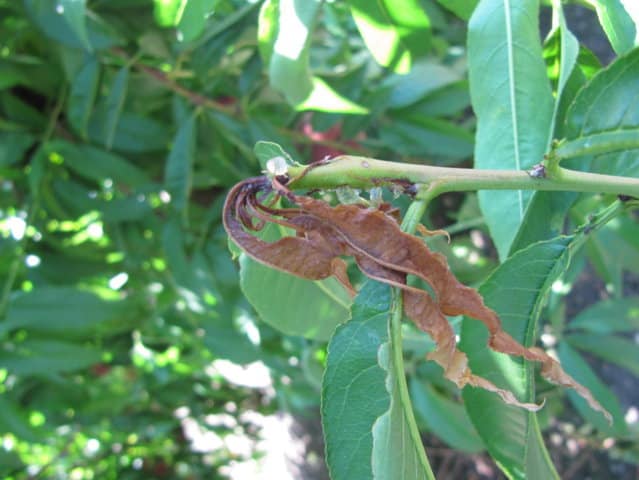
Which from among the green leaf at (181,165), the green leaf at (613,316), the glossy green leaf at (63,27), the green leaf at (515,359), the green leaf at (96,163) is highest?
the green leaf at (515,359)

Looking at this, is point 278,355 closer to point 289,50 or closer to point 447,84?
point 447,84

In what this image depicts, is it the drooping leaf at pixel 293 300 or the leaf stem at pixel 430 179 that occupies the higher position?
the leaf stem at pixel 430 179

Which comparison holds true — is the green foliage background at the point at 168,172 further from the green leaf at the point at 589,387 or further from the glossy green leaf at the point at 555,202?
the glossy green leaf at the point at 555,202

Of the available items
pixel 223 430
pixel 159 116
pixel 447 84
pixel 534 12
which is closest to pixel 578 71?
pixel 534 12

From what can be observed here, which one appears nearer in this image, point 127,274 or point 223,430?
point 127,274

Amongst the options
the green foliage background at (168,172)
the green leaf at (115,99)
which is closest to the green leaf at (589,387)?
the green foliage background at (168,172)

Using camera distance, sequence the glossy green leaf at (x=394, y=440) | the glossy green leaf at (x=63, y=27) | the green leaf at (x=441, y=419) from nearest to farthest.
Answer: the glossy green leaf at (x=394, y=440) → the glossy green leaf at (x=63, y=27) → the green leaf at (x=441, y=419)

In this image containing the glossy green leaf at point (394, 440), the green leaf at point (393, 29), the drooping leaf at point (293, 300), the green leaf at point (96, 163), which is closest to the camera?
the glossy green leaf at point (394, 440)
